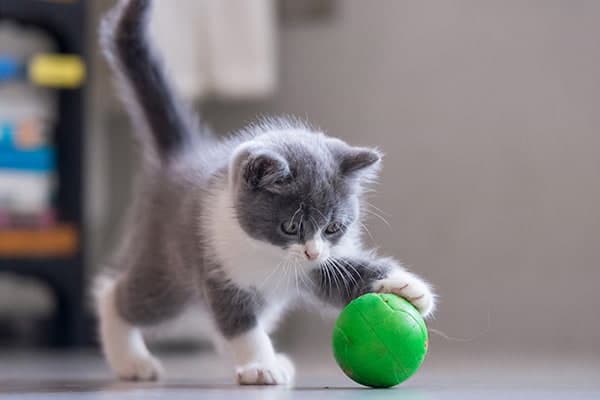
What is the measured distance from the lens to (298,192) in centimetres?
186

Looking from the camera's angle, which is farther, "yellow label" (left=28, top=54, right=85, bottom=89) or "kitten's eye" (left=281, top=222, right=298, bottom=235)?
"yellow label" (left=28, top=54, right=85, bottom=89)

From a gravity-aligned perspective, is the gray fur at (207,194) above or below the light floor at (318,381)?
above

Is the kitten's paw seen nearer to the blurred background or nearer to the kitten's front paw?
the kitten's front paw

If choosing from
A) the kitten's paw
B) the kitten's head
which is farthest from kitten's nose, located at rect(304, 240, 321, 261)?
the kitten's paw

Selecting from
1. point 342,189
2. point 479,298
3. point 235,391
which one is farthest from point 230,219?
point 479,298

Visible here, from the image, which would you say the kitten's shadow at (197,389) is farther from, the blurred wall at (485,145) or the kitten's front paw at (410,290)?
the blurred wall at (485,145)

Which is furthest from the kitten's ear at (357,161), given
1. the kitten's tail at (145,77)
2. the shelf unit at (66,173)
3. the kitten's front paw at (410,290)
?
the shelf unit at (66,173)

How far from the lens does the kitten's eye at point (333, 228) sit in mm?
1892

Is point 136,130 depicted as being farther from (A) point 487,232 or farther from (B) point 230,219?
(A) point 487,232

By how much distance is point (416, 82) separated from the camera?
13.3 ft

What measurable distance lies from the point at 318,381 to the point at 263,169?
0.52 meters

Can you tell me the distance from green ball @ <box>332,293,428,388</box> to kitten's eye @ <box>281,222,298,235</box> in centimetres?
17

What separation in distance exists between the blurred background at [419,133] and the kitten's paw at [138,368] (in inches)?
63.5

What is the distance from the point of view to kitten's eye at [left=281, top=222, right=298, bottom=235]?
184cm
